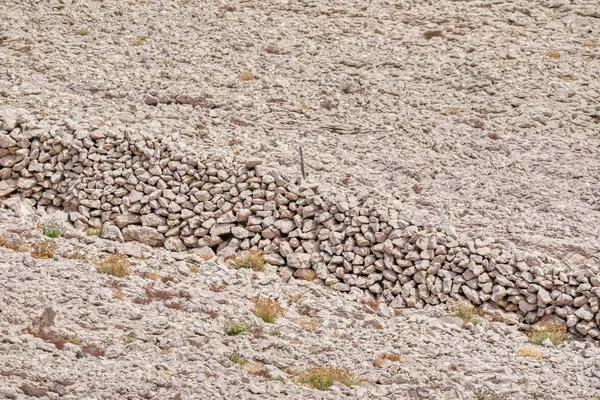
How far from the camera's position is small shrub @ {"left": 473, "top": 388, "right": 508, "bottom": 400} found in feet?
43.4

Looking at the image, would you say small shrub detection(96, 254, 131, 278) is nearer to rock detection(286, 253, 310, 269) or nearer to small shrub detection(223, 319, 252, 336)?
small shrub detection(223, 319, 252, 336)

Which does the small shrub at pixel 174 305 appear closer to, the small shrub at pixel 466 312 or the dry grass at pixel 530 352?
the small shrub at pixel 466 312

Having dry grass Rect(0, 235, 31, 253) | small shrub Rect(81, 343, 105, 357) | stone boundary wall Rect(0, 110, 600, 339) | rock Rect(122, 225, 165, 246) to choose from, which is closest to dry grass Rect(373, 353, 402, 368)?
stone boundary wall Rect(0, 110, 600, 339)

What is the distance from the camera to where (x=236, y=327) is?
46.5 feet

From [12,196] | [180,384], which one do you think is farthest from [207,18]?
[180,384]

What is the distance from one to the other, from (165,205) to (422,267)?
500 cm

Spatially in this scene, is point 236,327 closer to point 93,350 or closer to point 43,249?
point 93,350

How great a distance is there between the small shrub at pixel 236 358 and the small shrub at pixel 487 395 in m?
3.30

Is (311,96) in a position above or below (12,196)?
above

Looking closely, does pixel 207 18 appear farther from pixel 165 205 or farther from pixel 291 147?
pixel 165 205

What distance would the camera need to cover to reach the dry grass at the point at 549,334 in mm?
15635

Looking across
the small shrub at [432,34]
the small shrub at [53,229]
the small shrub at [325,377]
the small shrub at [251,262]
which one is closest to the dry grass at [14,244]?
the small shrub at [53,229]

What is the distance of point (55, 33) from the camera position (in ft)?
79.8

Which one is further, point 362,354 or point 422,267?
point 422,267
